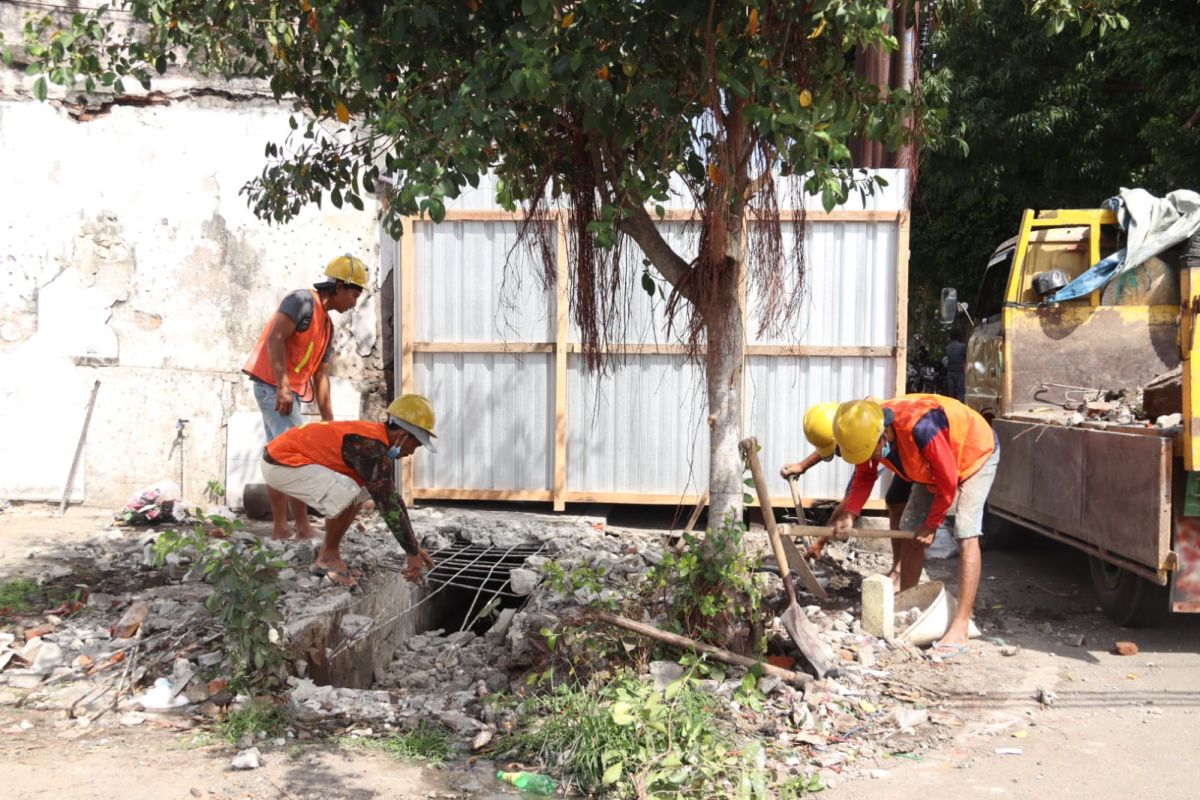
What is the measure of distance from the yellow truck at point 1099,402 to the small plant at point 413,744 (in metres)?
3.33

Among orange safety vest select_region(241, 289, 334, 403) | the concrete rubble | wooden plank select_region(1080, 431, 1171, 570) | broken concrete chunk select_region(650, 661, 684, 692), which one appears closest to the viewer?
the concrete rubble

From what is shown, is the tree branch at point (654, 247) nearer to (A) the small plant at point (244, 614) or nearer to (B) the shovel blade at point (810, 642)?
(B) the shovel blade at point (810, 642)

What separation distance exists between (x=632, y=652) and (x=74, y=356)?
5.61 m

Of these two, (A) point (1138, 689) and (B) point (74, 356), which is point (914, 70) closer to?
(A) point (1138, 689)

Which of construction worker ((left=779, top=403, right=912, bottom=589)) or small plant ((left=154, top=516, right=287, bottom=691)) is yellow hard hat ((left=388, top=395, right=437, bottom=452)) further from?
construction worker ((left=779, top=403, right=912, bottom=589))

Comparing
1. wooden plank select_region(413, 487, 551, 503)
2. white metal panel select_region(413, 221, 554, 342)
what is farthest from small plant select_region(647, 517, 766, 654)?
white metal panel select_region(413, 221, 554, 342)

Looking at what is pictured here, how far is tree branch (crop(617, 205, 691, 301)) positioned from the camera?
4266 mm

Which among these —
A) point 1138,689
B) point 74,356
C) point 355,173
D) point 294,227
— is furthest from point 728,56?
point 74,356

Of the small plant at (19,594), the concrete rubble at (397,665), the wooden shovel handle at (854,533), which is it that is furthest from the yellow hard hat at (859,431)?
the small plant at (19,594)

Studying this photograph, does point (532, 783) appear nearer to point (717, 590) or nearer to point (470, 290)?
point (717, 590)

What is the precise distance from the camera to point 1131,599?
5.29 metres

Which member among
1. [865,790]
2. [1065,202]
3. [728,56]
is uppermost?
[1065,202]

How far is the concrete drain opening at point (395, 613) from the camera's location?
4.77 meters

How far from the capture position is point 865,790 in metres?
3.50
